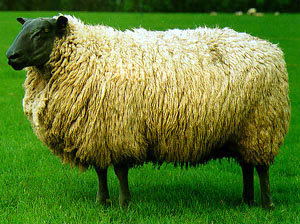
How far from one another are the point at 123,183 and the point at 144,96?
0.88 metres

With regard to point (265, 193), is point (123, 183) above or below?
above

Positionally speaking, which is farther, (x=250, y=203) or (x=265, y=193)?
(x=250, y=203)

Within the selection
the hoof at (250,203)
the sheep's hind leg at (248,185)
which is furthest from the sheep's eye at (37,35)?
the hoof at (250,203)

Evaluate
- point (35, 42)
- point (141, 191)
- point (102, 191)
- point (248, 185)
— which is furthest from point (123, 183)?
point (35, 42)

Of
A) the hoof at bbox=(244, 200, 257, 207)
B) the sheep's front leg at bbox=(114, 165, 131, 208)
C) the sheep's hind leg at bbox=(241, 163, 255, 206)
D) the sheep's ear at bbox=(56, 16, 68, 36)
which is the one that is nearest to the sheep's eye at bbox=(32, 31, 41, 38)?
the sheep's ear at bbox=(56, 16, 68, 36)

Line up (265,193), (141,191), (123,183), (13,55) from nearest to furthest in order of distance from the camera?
1. (13,55)
2. (123,183)
3. (265,193)
4. (141,191)

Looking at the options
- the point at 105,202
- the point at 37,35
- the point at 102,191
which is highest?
the point at 37,35

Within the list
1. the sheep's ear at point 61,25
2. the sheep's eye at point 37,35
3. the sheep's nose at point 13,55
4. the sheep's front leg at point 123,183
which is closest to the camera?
the sheep's nose at point 13,55

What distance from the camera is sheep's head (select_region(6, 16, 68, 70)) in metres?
4.16

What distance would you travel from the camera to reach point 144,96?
172 inches

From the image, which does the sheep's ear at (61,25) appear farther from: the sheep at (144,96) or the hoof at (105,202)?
the hoof at (105,202)

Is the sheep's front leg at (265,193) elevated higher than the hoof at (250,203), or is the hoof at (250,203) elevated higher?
the sheep's front leg at (265,193)

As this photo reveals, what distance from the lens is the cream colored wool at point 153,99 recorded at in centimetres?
434

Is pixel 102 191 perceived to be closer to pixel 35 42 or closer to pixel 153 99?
pixel 153 99
